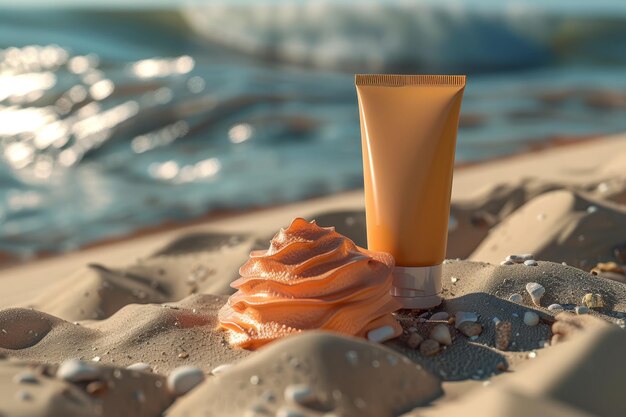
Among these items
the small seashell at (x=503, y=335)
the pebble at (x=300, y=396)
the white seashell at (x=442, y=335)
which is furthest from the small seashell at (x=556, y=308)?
the pebble at (x=300, y=396)

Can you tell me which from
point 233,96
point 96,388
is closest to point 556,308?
point 96,388

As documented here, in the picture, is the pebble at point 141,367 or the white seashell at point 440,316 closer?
the pebble at point 141,367

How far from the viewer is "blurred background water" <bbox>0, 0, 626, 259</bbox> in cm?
530

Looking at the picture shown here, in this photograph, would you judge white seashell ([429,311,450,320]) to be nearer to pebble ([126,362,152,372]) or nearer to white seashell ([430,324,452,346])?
white seashell ([430,324,452,346])

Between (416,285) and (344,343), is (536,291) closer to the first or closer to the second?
(416,285)

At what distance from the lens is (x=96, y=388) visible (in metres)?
1.20

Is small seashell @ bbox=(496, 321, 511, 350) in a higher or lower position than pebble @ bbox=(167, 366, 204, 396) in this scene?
lower

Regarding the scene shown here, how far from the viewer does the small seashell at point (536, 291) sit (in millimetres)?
1678

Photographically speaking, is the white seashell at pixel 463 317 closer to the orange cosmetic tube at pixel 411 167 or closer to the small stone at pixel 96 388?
the orange cosmetic tube at pixel 411 167

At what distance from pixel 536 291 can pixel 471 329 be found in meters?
0.24

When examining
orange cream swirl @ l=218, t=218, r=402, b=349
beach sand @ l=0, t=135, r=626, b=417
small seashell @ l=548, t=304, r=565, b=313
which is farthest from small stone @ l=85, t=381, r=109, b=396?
small seashell @ l=548, t=304, r=565, b=313

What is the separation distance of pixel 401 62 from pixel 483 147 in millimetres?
6739

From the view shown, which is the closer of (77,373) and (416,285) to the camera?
(77,373)

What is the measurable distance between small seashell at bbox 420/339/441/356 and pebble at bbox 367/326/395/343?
68 mm
